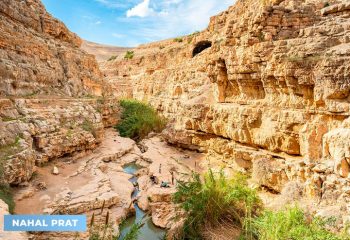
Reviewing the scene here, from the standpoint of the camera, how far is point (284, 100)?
10.2 m

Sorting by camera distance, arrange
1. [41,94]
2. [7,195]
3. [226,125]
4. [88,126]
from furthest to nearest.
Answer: [88,126] → [41,94] → [226,125] → [7,195]

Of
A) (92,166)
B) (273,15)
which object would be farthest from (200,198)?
(92,166)

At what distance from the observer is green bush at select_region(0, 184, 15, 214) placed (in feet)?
30.9

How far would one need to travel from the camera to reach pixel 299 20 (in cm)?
1075

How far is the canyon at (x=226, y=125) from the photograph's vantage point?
26.8ft

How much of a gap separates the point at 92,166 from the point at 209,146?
690 centimetres

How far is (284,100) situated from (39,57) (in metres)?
19.6

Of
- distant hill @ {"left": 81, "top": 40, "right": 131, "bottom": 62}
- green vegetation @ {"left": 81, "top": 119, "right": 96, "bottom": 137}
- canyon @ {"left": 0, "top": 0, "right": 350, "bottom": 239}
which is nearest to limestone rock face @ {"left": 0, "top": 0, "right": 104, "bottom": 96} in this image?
canyon @ {"left": 0, "top": 0, "right": 350, "bottom": 239}

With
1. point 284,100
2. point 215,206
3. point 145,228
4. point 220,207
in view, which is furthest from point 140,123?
point 220,207

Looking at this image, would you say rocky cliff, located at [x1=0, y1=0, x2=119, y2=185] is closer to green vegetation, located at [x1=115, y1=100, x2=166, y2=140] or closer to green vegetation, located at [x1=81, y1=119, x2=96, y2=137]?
green vegetation, located at [x1=81, y1=119, x2=96, y2=137]

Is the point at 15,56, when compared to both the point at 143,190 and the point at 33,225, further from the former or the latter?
the point at 33,225

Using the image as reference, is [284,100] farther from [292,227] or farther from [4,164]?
[4,164]

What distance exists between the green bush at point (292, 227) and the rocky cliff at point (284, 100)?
3.91 feet

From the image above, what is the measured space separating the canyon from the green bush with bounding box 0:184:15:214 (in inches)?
14.1
